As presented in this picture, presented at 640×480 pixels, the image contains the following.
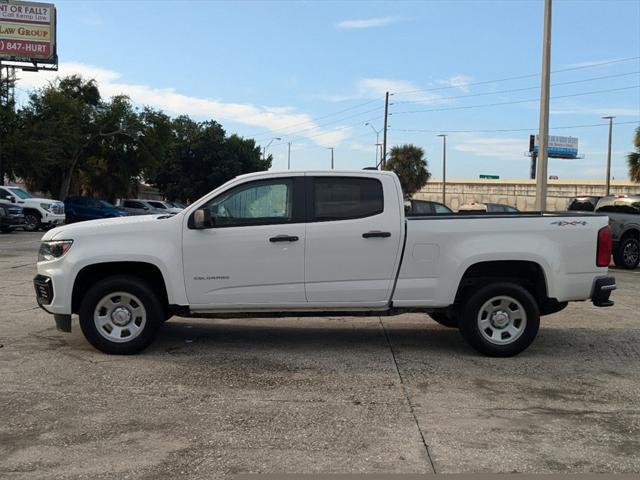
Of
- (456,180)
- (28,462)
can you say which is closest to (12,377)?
(28,462)

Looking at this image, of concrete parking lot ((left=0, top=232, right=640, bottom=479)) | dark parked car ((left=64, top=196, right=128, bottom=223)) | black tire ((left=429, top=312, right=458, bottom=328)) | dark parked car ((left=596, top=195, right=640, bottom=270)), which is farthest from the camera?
dark parked car ((left=64, top=196, right=128, bottom=223))

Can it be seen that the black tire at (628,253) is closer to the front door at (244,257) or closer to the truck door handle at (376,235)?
the truck door handle at (376,235)

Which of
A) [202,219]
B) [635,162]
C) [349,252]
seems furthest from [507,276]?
[635,162]

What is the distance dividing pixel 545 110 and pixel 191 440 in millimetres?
17792

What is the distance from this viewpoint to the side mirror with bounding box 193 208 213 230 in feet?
20.3

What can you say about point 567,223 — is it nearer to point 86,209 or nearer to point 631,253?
point 631,253

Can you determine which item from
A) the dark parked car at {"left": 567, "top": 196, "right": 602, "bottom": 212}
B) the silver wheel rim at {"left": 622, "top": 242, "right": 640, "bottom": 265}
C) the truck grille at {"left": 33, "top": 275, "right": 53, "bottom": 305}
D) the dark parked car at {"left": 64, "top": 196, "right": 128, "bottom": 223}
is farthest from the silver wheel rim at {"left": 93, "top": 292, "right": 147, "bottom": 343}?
the dark parked car at {"left": 64, "top": 196, "right": 128, "bottom": 223}

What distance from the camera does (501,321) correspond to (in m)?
6.50

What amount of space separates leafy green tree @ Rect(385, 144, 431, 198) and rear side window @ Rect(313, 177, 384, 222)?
54.9 m

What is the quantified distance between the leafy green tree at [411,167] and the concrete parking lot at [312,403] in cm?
5355

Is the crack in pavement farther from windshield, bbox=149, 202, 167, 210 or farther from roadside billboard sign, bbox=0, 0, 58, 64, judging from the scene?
roadside billboard sign, bbox=0, 0, 58, 64

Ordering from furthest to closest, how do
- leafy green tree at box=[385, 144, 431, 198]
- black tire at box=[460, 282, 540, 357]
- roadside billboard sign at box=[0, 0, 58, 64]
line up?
1. leafy green tree at box=[385, 144, 431, 198]
2. roadside billboard sign at box=[0, 0, 58, 64]
3. black tire at box=[460, 282, 540, 357]

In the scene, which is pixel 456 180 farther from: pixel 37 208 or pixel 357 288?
pixel 357 288

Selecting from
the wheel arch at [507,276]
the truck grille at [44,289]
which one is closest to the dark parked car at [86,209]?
the truck grille at [44,289]
